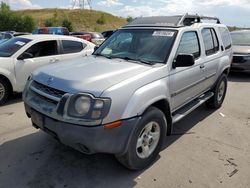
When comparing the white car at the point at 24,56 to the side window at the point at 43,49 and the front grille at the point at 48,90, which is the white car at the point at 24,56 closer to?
the side window at the point at 43,49

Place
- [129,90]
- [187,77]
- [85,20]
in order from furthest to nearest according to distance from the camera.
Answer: [85,20]
[187,77]
[129,90]

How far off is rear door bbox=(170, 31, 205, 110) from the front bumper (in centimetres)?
111

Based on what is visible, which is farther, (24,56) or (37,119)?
(24,56)

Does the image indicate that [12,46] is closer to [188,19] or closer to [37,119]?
[37,119]

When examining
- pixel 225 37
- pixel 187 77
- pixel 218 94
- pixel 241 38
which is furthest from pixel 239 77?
pixel 187 77

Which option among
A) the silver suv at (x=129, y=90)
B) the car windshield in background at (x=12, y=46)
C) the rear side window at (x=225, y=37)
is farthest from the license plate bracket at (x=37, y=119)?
the rear side window at (x=225, y=37)

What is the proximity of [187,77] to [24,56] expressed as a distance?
401 centimetres

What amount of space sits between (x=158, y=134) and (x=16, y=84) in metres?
3.99

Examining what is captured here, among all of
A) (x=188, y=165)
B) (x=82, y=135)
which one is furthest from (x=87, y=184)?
(x=188, y=165)

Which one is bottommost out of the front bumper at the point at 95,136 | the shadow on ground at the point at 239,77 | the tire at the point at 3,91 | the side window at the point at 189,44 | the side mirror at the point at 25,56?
the shadow on ground at the point at 239,77

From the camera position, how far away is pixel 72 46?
286 inches

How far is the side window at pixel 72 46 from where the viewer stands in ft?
23.0

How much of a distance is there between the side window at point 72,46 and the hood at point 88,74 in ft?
10.7

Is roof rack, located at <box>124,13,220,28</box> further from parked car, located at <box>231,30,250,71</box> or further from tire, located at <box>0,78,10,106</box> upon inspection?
parked car, located at <box>231,30,250,71</box>
